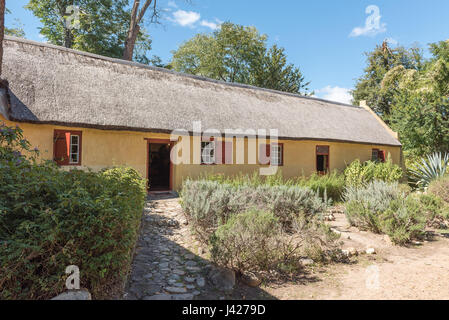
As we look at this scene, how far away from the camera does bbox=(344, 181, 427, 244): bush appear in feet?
17.7

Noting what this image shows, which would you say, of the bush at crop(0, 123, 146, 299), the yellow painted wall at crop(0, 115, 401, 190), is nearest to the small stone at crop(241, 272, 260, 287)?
the bush at crop(0, 123, 146, 299)

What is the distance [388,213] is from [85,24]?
67.2 ft

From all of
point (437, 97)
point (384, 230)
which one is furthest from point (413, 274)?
point (437, 97)

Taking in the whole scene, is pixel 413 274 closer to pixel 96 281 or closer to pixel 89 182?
pixel 96 281

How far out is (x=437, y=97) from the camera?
15.8 metres

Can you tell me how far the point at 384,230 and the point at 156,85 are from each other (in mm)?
9015

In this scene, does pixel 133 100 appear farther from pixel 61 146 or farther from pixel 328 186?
pixel 328 186

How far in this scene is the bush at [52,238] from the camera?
1989mm

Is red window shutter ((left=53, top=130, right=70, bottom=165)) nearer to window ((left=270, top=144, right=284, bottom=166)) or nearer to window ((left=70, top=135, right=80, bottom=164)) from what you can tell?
window ((left=70, top=135, right=80, bottom=164))

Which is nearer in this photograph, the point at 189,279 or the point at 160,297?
the point at 160,297

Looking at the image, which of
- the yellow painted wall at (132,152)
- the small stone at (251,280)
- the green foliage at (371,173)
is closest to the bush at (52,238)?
the small stone at (251,280)

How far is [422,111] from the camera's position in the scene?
16.3m

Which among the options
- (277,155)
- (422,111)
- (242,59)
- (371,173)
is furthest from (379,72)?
(277,155)

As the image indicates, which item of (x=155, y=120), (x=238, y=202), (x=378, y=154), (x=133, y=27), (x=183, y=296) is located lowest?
(x=183, y=296)
